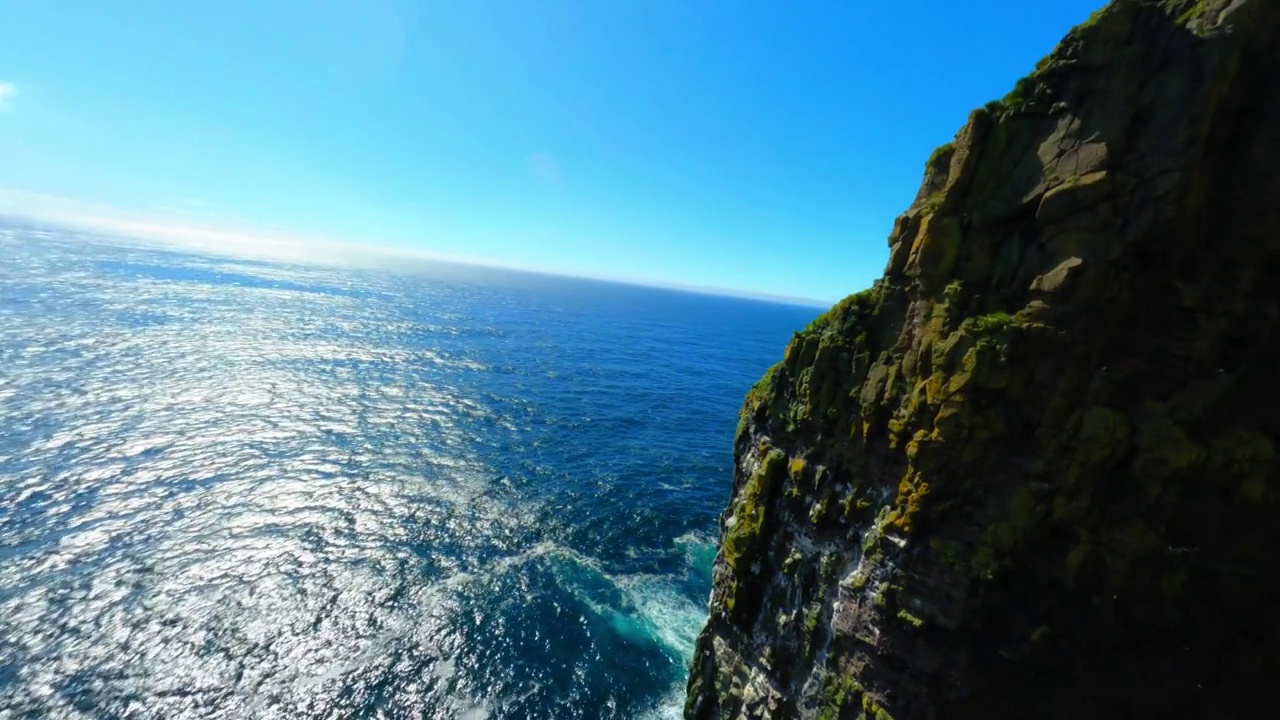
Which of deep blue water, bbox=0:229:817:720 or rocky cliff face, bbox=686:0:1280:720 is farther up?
rocky cliff face, bbox=686:0:1280:720

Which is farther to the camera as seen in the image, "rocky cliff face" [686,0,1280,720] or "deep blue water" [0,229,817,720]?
"deep blue water" [0,229,817,720]

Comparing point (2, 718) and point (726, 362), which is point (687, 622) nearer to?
point (2, 718)

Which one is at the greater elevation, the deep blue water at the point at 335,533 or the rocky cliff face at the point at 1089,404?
the rocky cliff face at the point at 1089,404

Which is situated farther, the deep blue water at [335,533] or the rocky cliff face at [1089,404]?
the deep blue water at [335,533]

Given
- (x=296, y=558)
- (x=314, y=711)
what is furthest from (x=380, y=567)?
(x=314, y=711)
